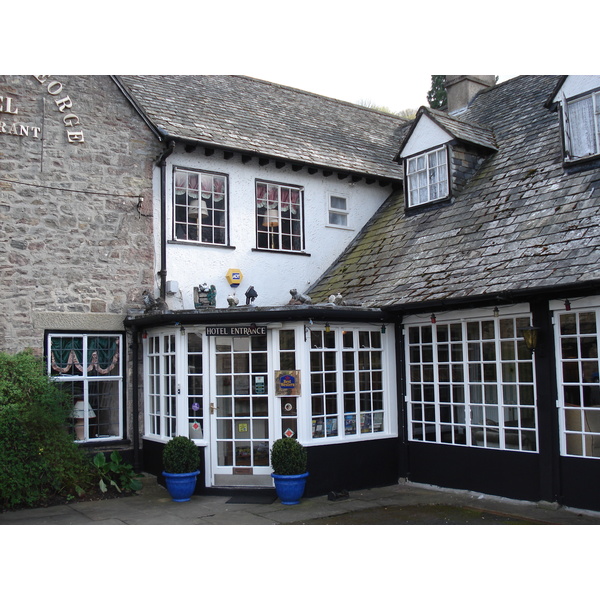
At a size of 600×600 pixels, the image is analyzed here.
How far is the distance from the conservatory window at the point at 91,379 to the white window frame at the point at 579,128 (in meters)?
8.69

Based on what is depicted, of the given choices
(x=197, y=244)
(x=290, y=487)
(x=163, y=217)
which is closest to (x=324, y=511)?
(x=290, y=487)

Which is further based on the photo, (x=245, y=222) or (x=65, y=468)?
(x=245, y=222)

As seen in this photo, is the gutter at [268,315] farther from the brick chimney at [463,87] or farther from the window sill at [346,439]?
the brick chimney at [463,87]

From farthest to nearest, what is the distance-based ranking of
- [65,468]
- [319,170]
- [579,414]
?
[319,170] < [65,468] < [579,414]

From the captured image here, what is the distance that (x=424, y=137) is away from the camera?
14078 millimetres

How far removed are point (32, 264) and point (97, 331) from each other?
1.62 m

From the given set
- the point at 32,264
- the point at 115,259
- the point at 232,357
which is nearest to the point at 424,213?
the point at 232,357

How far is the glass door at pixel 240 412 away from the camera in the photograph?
1071cm

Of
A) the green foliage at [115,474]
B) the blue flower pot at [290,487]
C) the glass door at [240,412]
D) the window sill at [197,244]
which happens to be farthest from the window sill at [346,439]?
the window sill at [197,244]

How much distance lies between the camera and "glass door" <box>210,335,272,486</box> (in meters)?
10.7

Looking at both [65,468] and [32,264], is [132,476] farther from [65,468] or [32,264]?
[32,264]

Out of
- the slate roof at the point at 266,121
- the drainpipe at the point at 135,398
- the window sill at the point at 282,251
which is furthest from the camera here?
the window sill at the point at 282,251

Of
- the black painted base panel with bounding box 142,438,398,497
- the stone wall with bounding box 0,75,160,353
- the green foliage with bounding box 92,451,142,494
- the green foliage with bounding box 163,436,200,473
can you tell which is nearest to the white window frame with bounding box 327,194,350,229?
the stone wall with bounding box 0,75,160,353

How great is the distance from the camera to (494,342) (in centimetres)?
986
